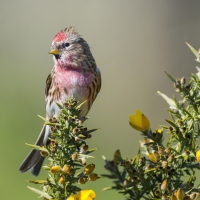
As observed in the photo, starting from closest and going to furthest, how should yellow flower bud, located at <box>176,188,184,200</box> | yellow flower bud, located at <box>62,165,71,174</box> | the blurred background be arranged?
yellow flower bud, located at <box>176,188,184,200</box> → yellow flower bud, located at <box>62,165,71,174</box> → the blurred background

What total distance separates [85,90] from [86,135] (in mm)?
2415

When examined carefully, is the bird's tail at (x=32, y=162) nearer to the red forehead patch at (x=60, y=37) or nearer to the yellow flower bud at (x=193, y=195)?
the red forehead patch at (x=60, y=37)

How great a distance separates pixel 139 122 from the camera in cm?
236

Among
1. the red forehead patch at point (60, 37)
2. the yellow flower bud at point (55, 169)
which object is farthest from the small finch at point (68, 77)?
the yellow flower bud at point (55, 169)

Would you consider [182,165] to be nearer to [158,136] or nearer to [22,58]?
[158,136]

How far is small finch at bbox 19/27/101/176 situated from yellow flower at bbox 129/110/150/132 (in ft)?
7.50

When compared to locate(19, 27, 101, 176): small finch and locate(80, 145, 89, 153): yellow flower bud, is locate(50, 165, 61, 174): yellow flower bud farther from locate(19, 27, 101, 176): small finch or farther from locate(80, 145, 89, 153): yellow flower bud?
locate(19, 27, 101, 176): small finch

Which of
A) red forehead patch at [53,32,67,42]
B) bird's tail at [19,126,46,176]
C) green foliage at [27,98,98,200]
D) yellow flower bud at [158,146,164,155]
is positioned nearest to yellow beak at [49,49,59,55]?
red forehead patch at [53,32,67,42]

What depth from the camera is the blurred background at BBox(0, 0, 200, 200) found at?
35.0ft

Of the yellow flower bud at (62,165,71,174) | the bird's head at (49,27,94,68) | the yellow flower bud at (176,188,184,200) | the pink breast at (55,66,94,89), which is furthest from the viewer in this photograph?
the bird's head at (49,27,94,68)

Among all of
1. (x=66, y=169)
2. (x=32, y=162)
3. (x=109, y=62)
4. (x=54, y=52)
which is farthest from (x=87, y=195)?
(x=109, y=62)

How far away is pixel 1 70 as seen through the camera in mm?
12617

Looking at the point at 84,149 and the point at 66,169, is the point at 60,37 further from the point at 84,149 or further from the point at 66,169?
the point at 66,169

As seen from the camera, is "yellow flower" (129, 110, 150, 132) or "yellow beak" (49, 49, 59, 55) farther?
"yellow beak" (49, 49, 59, 55)
